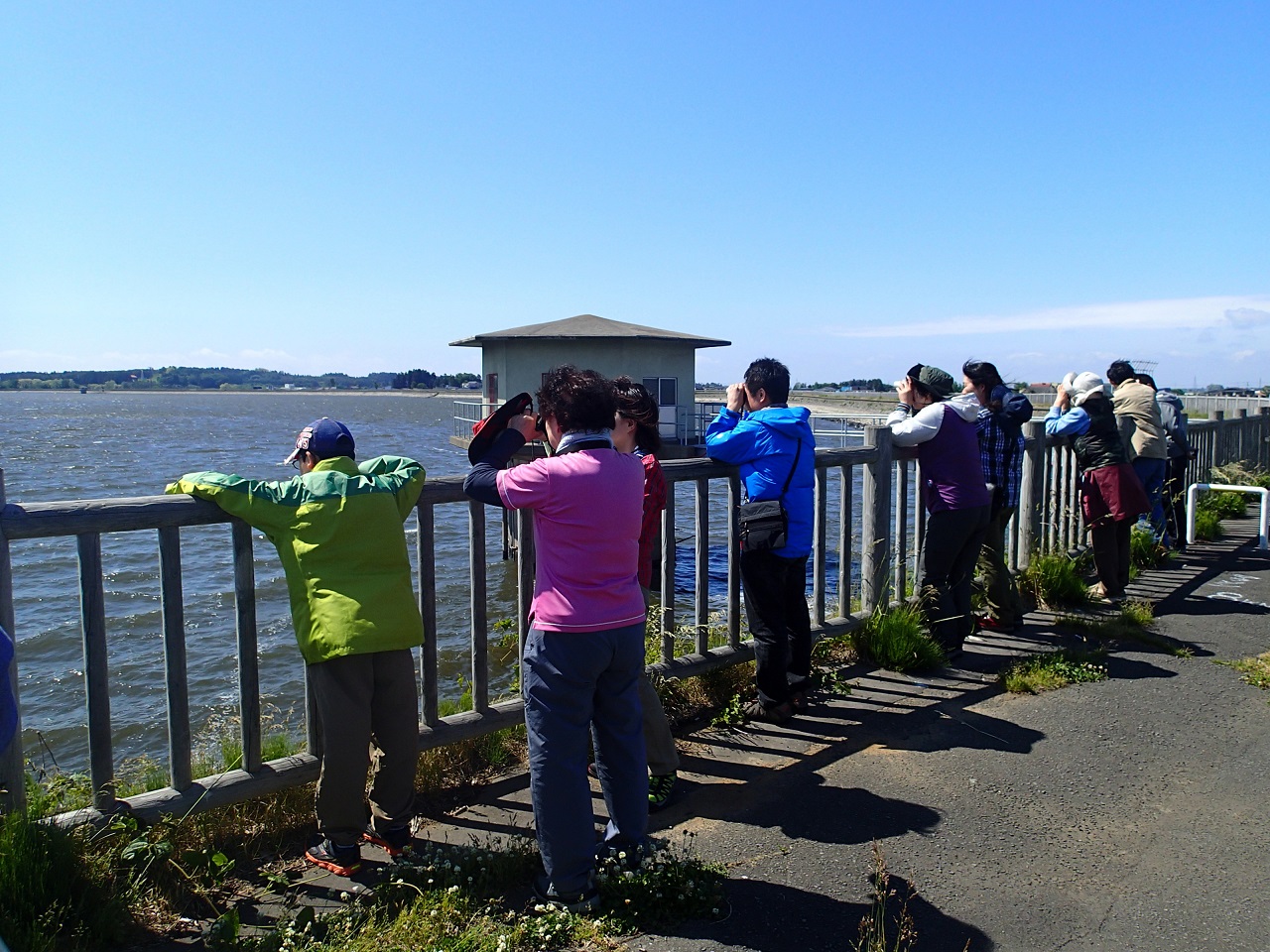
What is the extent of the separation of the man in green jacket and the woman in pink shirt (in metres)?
0.54

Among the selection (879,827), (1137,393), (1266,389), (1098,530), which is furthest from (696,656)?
(1266,389)

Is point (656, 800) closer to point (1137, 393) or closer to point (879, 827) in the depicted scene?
point (879, 827)

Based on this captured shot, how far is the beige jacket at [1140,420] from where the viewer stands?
9281 millimetres

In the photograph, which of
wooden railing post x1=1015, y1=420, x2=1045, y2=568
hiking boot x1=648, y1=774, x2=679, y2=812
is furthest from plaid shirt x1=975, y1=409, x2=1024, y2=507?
hiking boot x1=648, y1=774, x2=679, y2=812

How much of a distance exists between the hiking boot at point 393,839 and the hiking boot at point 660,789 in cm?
102

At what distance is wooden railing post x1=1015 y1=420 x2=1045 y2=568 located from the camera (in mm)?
8117

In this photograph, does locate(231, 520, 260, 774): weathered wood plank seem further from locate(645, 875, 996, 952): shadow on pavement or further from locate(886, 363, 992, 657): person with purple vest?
locate(886, 363, 992, 657): person with purple vest

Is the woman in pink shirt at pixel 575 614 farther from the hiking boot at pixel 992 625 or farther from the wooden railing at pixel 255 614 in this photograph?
the hiking boot at pixel 992 625

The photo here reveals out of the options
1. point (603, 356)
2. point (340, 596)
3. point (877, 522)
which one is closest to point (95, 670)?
point (340, 596)

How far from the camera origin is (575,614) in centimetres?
338

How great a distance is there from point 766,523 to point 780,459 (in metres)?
0.34

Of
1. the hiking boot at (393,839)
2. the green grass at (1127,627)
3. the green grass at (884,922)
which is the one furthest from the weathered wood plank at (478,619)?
the green grass at (1127,627)

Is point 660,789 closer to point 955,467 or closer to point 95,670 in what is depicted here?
point 95,670

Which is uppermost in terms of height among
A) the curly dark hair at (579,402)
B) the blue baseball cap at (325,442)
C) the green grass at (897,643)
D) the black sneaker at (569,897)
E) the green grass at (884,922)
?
the curly dark hair at (579,402)
